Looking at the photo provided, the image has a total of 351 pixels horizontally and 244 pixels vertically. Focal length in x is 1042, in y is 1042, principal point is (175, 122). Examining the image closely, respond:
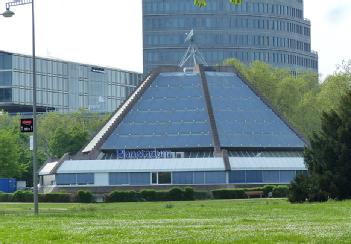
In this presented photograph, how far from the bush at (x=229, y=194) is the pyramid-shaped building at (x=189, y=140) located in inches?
542

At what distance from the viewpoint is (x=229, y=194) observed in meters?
95.6

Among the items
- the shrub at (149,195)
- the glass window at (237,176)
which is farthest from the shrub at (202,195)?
the glass window at (237,176)

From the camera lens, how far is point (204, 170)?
11075 cm

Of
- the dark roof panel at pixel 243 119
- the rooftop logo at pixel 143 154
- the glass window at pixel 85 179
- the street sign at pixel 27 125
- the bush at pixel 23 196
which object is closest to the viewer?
the street sign at pixel 27 125

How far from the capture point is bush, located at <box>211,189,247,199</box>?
95.4m

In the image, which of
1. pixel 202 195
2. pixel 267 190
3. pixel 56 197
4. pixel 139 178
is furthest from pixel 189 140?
pixel 56 197

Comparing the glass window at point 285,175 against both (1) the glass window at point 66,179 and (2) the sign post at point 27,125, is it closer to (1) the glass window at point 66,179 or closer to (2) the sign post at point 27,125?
(1) the glass window at point 66,179

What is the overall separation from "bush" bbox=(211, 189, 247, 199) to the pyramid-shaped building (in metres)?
13.8

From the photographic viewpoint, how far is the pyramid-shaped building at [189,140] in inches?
4434

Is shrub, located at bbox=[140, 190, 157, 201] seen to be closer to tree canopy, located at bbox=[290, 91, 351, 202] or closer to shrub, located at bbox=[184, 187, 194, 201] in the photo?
shrub, located at bbox=[184, 187, 194, 201]

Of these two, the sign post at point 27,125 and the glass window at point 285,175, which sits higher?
the sign post at point 27,125

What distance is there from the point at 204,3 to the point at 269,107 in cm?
11088

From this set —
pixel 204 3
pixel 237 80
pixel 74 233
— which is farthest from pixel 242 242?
pixel 237 80

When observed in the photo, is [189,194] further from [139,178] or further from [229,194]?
[139,178]
